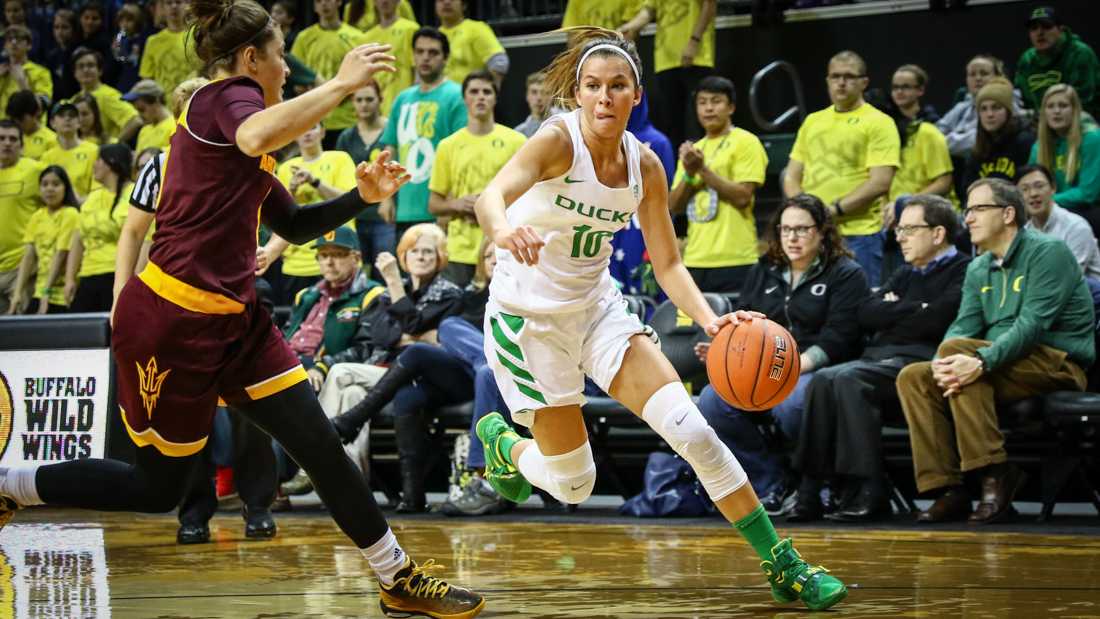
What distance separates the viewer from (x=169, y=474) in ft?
14.0

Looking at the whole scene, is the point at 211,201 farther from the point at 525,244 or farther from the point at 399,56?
the point at 399,56

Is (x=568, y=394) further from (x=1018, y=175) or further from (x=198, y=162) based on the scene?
(x=1018, y=175)

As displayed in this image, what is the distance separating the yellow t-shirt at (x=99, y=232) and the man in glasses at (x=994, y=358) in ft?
21.0

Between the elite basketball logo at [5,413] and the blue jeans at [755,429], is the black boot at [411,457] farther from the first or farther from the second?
the elite basketball logo at [5,413]

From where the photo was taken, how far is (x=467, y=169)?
9.34 metres

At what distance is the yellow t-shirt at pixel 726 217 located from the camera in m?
8.70

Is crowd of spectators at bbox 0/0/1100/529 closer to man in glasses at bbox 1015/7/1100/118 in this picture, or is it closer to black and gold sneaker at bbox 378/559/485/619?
man in glasses at bbox 1015/7/1100/118

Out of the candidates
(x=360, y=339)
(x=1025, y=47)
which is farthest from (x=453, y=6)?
(x=1025, y=47)

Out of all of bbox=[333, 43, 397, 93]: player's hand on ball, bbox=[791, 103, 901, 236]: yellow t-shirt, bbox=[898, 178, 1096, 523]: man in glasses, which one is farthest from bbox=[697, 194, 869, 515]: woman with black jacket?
bbox=[333, 43, 397, 93]: player's hand on ball

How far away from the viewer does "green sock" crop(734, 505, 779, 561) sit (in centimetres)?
445

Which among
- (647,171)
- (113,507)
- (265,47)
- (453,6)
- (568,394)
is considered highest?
(453,6)

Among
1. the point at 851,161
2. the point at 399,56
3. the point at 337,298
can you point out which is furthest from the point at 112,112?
the point at 851,161

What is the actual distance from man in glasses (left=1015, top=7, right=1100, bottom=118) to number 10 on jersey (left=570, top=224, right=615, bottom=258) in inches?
220

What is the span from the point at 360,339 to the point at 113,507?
425cm
